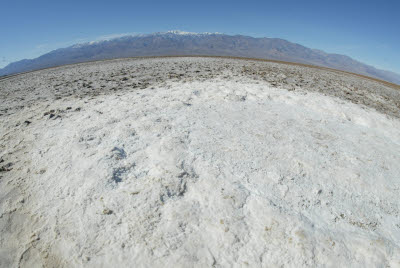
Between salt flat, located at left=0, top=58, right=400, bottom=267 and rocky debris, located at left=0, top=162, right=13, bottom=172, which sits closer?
salt flat, located at left=0, top=58, right=400, bottom=267

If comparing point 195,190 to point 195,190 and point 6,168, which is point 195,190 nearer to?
point 195,190

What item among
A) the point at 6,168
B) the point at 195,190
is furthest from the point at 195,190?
the point at 6,168

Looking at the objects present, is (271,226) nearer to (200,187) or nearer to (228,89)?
(200,187)

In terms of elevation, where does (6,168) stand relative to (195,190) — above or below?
below

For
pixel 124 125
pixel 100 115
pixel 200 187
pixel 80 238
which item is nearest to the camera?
pixel 80 238

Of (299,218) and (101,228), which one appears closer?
(101,228)

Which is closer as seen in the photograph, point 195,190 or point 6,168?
point 195,190

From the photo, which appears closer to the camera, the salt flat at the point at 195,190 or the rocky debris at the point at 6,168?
the salt flat at the point at 195,190

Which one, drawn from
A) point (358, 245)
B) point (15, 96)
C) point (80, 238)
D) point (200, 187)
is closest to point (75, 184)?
point (80, 238)
